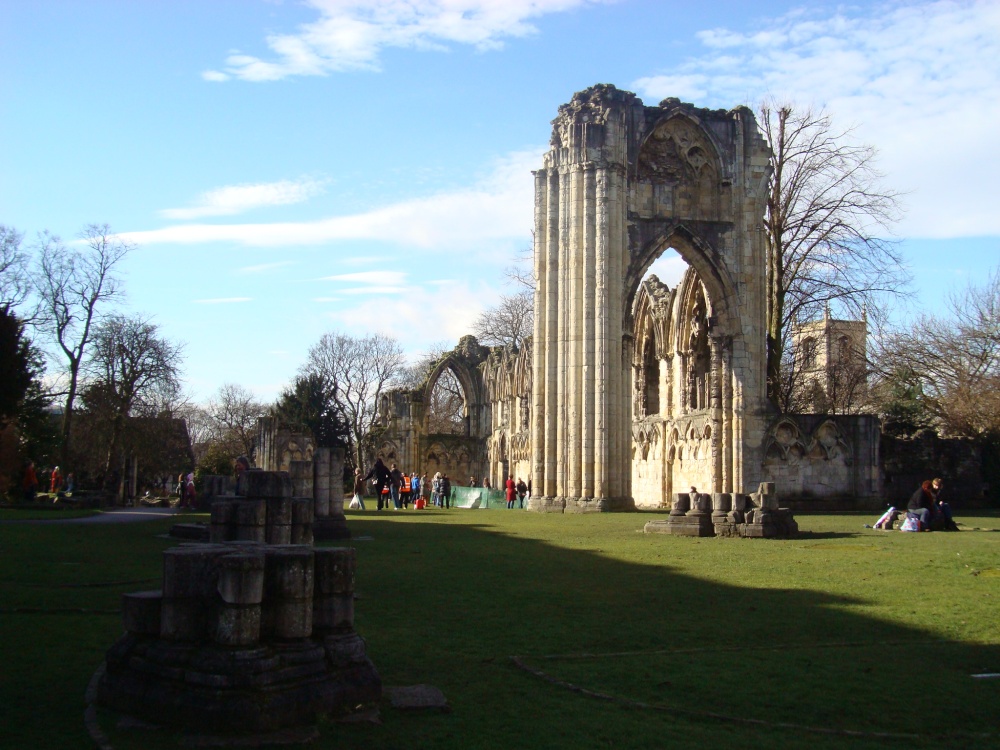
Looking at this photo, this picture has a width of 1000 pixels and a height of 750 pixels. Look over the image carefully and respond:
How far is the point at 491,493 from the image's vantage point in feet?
126

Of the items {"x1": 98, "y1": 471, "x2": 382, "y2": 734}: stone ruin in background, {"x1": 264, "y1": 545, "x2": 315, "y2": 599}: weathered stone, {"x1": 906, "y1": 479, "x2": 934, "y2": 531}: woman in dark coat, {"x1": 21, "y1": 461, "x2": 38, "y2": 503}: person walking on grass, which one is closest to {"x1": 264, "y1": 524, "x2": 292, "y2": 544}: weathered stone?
{"x1": 98, "y1": 471, "x2": 382, "y2": 734}: stone ruin in background

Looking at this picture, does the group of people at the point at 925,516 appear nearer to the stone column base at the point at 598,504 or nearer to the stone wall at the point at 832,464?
the stone wall at the point at 832,464

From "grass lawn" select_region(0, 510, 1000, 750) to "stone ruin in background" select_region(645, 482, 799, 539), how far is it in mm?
3155

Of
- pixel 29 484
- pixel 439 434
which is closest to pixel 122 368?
pixel 29 484

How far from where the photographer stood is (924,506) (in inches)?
767

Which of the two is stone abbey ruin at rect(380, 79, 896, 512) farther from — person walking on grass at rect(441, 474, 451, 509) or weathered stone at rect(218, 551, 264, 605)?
weathered stone at rect(218, 551, 264, 605)

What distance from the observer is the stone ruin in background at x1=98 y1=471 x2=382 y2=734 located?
5133mm

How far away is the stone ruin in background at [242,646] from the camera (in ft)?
16.8

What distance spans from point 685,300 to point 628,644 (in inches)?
1082

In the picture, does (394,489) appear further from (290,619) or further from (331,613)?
(290,619)

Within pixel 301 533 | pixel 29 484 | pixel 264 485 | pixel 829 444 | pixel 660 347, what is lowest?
pixel 301 533

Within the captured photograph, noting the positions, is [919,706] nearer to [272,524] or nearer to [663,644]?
[663,644]

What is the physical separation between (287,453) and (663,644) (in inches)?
1377

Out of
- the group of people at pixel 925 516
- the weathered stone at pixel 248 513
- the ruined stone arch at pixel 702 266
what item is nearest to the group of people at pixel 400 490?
the ruined stone arch at pixel 702 266
